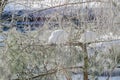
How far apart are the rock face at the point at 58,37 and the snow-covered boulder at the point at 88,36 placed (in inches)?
6.1

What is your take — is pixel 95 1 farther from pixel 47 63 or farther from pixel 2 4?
pixel 2 4

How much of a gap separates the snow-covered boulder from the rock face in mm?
154

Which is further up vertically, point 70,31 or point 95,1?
point 95,1

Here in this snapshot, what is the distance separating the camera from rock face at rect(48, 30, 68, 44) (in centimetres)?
360

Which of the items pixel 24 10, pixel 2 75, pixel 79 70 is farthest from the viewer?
pixel 24 10

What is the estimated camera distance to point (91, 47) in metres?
3.66

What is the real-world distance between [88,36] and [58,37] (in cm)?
27

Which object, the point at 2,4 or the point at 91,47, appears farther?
the point at 2,4

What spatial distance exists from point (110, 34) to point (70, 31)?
1.28 ft

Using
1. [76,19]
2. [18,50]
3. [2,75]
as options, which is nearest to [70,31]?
[76,19]

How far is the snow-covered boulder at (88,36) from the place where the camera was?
3.62 meters

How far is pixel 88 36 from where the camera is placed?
143 inches

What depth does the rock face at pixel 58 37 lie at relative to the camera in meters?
3.60

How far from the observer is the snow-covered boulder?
362 cm
